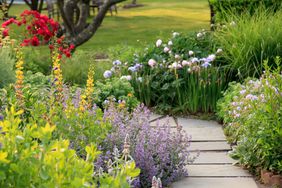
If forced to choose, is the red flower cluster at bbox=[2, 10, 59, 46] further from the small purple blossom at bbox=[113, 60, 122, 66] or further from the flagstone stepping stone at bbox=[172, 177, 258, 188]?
the flagstone stepping stone at bbox=[172, 177, 258, 188]

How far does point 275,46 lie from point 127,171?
580 cm

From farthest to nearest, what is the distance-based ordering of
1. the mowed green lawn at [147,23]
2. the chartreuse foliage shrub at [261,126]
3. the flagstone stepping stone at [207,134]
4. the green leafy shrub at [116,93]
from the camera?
the mowed green lawn at [147,23]
the green leafy shrub at [116,93]
the flagstone stepping stone at [207,134]
the chartreuse foliage shrub at [261,126]

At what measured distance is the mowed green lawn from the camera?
1609 centimetres

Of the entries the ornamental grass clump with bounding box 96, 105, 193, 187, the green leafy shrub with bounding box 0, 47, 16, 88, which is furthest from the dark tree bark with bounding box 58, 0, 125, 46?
the ornamental grass clump with bounding box 96, 105, 193, 187

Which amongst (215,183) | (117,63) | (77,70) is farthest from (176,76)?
(215,183)

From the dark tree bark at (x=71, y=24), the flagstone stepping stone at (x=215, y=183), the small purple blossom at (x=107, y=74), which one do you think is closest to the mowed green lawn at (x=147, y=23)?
the dark tree bark at (x=71, y=24)

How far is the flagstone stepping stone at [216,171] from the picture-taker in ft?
17.0

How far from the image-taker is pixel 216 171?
17.3 feet

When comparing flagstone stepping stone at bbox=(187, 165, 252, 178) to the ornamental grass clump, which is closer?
the ornamental grass clump

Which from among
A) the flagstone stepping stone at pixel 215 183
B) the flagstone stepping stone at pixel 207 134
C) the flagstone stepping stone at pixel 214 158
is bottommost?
the flagstone stepping stone at pixel 207 134

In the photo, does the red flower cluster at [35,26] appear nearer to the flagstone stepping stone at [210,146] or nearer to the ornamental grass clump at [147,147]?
the flagstone stepping stone at [210,146]

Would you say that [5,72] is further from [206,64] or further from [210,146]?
[206,64]

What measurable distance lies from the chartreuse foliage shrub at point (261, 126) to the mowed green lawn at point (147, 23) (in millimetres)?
7480

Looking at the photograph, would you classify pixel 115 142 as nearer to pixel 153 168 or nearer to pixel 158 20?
pixel 153 168
